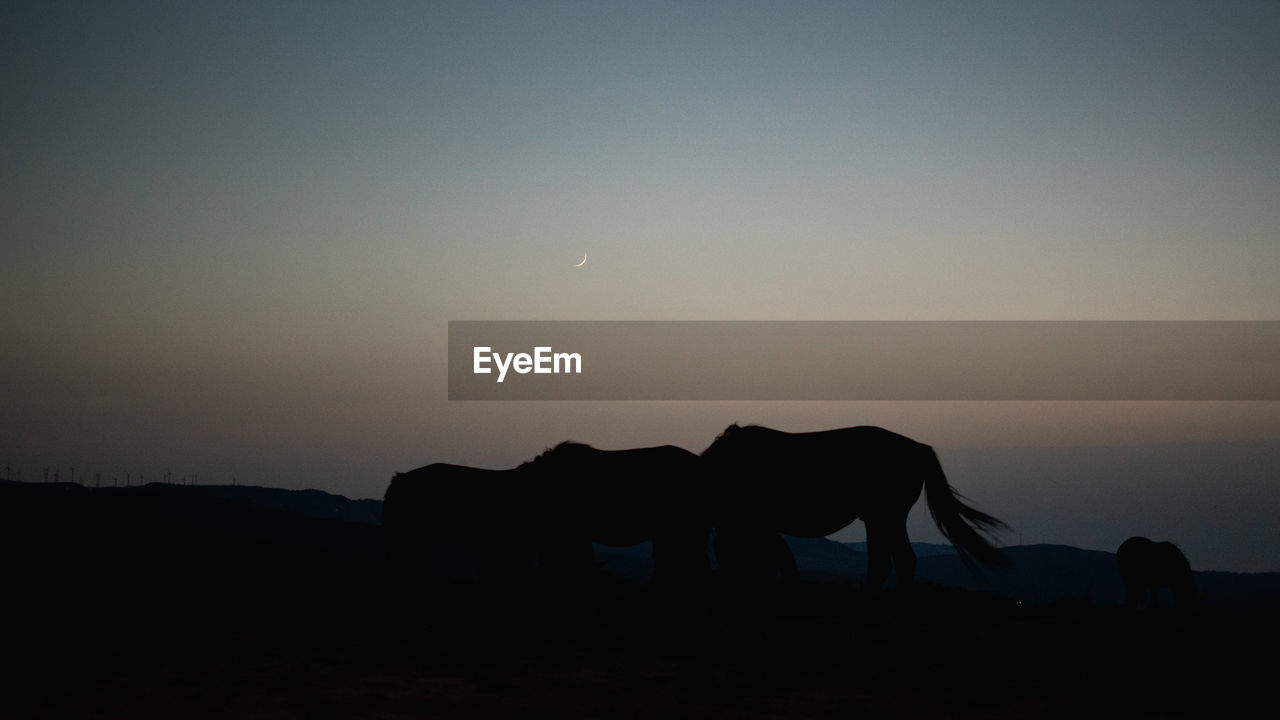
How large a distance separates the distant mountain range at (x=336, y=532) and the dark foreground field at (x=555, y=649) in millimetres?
1623

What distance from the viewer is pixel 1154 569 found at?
21.8 meters

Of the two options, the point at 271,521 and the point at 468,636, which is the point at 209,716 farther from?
the point at 271,521

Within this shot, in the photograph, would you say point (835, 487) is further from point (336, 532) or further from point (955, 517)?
point (336, 532)

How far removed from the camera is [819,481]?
14922mm

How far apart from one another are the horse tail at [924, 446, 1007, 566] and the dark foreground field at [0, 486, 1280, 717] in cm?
97

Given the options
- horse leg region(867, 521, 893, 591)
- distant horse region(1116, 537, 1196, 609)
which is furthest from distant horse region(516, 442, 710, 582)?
distant horse region(1116, 537, 1196, 609)

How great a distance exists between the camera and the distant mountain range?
78.7 feet

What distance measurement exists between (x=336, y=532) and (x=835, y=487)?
86633mm

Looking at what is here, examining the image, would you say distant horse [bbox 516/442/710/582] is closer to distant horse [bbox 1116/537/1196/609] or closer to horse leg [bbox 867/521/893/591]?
horse leg [bbox 867/521/893/591]

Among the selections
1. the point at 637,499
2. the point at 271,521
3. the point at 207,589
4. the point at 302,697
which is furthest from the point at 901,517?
the point at 271,521

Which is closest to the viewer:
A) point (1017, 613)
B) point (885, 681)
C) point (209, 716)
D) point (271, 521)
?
point (209, 716)

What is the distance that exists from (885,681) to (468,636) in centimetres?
582

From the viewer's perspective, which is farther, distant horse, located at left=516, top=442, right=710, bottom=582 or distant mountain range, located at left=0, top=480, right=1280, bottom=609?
distant mountain range, located at left=0, top=480, right=1280, bottom=609

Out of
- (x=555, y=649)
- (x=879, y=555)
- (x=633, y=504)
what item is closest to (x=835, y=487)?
(x=879, y=555)
